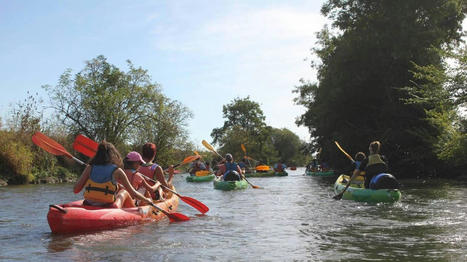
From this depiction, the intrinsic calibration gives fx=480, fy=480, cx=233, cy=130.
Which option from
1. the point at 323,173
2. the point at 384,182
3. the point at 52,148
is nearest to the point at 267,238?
the point at 52,148

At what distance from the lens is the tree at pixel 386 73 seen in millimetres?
25109

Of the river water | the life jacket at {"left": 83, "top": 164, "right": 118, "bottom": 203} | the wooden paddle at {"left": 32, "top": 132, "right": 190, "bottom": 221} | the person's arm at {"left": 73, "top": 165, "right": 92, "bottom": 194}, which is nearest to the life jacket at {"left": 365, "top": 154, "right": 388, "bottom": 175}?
the river water

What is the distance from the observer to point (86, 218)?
703 cm

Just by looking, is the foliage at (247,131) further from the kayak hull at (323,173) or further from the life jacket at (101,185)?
the life jacket at (101,185)

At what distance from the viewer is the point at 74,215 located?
694cm

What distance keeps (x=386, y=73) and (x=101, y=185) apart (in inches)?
873

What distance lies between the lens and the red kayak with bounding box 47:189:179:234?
691 cm

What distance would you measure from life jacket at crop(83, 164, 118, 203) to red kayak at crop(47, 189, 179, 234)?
0.52 ft

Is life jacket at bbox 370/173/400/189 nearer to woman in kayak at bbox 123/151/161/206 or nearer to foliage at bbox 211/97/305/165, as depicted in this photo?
woman in kayak at bbox 123/151/161/206

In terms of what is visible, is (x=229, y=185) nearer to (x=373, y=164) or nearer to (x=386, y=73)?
(x=373, y=164)

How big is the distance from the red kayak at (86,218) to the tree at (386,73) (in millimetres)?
19136

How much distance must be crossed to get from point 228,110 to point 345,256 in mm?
65181

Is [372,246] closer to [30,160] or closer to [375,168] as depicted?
[375,168]

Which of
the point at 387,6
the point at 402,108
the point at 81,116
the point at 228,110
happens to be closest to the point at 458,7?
the point at 387,6
